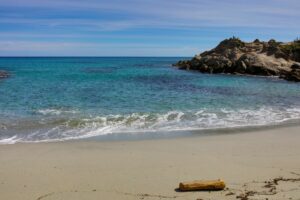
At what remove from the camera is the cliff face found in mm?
54969

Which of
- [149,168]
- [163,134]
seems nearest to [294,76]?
[163,134]

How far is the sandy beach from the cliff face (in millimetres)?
36465

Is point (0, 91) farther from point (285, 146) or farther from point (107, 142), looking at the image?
point (285, 146)

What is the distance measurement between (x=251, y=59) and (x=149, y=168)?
4890 cm

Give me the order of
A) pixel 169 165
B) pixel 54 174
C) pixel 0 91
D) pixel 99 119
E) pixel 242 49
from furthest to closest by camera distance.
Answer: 1. pixel 242 49
2. pixel 0 91
3. pixel 99 119
4. pixel 169 165
5. pixel 54 174

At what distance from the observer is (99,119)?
1980 centimetres

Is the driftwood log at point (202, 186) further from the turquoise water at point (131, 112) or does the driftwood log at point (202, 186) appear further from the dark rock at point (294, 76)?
the dark rock at point (294, 76)

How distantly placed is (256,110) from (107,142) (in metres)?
11.2

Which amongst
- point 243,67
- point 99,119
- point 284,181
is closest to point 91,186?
point 284,181

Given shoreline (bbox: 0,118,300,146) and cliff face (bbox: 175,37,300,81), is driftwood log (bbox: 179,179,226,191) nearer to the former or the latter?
shoreline (bbox: 0,118,300,146)

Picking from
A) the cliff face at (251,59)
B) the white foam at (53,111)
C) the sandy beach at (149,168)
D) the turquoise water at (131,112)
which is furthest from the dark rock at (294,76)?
the sandy beach at (149,168)

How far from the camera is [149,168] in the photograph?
440 inches

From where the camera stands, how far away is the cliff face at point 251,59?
5497 cm

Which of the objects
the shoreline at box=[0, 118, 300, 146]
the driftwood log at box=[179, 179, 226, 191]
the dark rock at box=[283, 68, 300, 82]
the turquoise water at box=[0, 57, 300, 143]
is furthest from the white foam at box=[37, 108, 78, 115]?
the dark rock at box=[283, 68, 300, 82]
